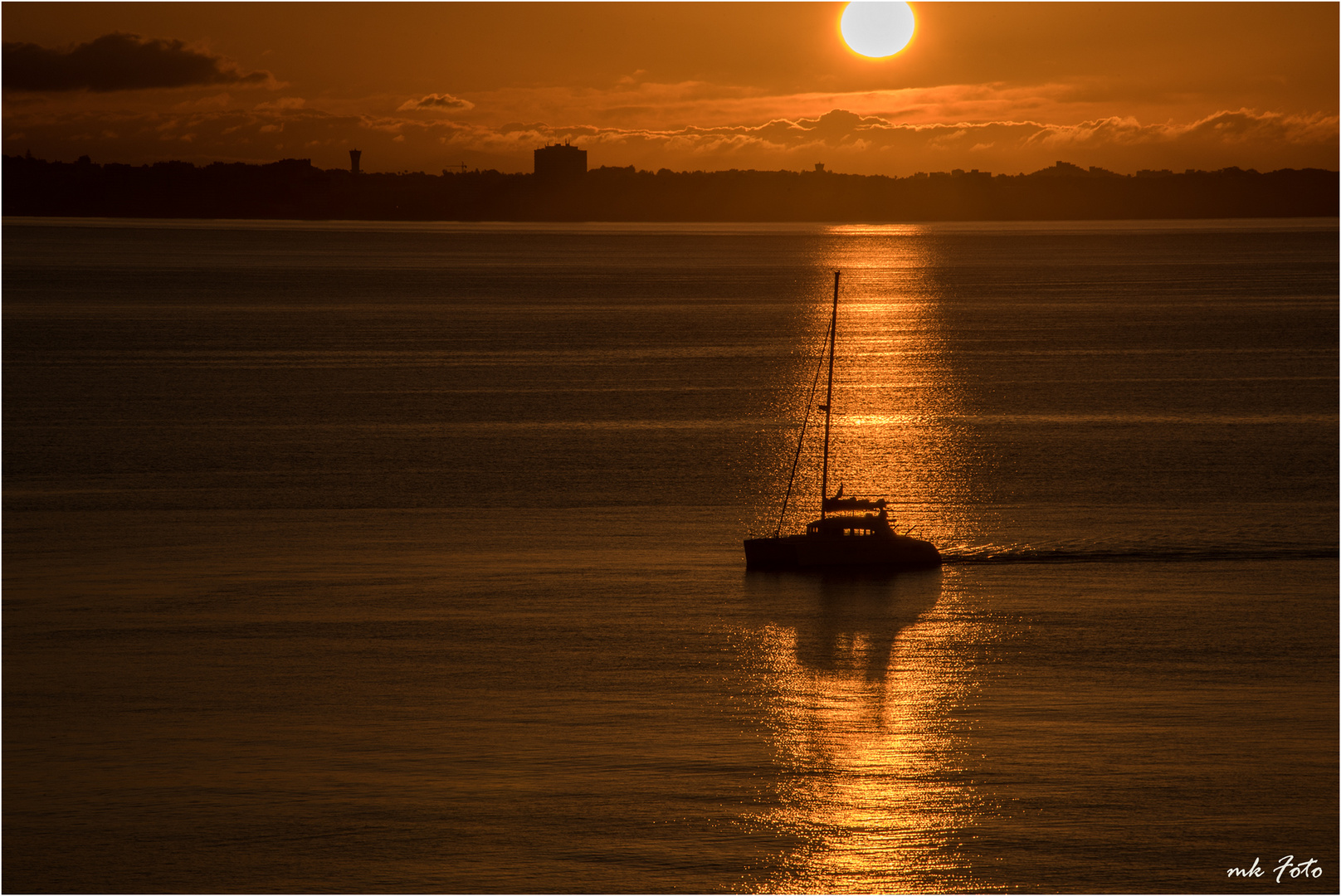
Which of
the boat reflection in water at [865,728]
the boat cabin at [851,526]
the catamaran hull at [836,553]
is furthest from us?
the boat cabin at [851,526]

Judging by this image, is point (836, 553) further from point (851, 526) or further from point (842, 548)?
point (851, 526)

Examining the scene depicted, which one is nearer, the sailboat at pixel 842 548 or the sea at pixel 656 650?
the sea at pixel 656 650

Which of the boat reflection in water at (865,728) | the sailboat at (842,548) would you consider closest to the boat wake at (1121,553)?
the sailboat at (842,548)

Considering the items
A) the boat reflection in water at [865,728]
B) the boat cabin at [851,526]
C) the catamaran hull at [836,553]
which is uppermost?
the boat cabin at [851,526]

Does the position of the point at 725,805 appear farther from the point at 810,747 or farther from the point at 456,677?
the point at 456,677

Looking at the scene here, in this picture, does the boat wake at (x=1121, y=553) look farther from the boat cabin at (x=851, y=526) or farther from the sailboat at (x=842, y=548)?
the boat cabin at (x=851, y=526)

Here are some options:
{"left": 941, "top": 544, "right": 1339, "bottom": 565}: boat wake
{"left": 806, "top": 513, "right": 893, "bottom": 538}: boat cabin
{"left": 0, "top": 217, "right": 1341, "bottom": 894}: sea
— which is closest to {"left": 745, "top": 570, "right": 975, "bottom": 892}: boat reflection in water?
{"left": 0, "top": 217, "right": 1341, "bottom": 894}: sea
